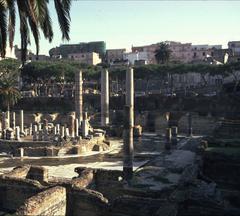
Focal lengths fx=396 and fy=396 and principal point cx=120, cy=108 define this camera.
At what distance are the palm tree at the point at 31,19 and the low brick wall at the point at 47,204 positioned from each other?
4991 millimetres

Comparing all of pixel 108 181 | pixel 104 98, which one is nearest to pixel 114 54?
pixel 104 98

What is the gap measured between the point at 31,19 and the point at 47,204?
23.4 feet

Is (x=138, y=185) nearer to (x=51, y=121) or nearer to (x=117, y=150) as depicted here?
(x=117, y=150)

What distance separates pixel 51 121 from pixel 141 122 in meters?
12.4

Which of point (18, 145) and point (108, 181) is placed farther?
point (18, 145)

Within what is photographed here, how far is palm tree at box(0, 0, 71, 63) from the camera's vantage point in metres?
9.68

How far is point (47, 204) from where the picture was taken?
14242 mm

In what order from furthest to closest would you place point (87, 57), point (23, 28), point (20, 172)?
point (87, 57)
point (20, 172)
point (23, 28)

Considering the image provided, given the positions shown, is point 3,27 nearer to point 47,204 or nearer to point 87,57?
point 47,204

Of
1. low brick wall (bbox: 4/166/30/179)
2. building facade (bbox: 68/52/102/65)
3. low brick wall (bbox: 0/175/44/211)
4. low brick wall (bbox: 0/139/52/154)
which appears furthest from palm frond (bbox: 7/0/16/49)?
building facade (bbox: 68/52/102/65)

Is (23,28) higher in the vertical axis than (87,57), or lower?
lower

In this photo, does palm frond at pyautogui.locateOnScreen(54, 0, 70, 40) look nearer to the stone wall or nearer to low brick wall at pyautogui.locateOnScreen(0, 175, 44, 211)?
low brick wall at pyautogui.locateOnScreen(0, 175, 44, 211)

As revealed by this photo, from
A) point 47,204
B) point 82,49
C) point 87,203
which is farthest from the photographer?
point 82,49

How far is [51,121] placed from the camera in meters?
54.5
